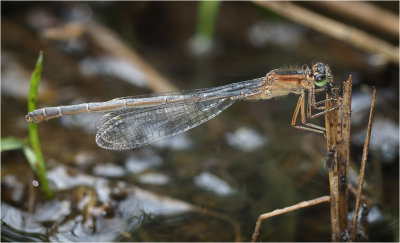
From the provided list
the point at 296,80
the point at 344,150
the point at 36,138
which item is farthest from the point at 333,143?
the point at 36,138

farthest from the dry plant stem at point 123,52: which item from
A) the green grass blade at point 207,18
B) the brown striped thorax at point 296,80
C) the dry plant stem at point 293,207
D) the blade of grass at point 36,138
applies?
the dry plant stem at point 293,207

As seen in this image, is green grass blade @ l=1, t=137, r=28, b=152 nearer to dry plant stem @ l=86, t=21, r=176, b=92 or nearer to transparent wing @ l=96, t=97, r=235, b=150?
transparent wing @ l=96, t=97, r=235, b=150

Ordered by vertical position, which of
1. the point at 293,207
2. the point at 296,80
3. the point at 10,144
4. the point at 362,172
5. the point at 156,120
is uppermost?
the point at 296,80

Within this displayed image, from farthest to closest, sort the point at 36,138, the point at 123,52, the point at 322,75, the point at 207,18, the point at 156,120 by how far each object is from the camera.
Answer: the point at 207,18 < the point at 123,52 < the point at 156,120 < the point at 36,138 < the point at 322,75

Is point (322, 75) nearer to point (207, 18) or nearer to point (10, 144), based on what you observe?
point (10, 144)

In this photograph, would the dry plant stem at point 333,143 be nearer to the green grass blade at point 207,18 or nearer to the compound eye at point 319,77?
the compound eye at point 319,77

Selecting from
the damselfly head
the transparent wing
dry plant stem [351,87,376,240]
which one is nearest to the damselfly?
the transparent wing
